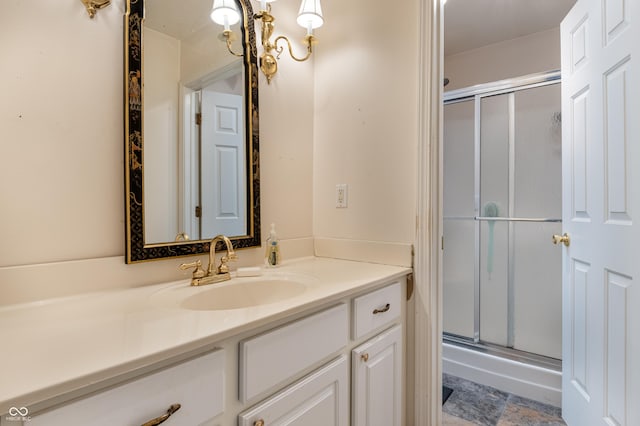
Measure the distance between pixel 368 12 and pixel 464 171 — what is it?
1.53 meters

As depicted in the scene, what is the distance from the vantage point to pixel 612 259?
1.20 metres

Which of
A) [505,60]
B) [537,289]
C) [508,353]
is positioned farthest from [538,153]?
[508,353]

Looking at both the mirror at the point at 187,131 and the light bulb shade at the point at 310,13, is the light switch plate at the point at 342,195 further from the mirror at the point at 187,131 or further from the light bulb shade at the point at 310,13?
the light bulb shade at the point at 310,13

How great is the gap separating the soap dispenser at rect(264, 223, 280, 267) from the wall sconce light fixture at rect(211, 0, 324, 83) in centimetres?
73

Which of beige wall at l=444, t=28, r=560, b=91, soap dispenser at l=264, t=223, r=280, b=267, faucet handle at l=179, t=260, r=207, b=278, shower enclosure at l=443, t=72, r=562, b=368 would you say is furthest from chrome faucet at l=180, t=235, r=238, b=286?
beige wall at l=444, t=28, r=560, b=91

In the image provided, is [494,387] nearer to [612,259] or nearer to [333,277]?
[612,259]

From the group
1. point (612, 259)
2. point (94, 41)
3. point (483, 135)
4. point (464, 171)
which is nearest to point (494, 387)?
point (612, 259)

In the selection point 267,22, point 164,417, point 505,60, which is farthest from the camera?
point 505,60

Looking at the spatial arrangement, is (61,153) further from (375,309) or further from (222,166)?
(375,309)

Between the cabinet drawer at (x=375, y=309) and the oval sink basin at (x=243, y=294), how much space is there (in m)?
0.21

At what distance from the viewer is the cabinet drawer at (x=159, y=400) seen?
1.59ft

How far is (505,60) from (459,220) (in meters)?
1.34

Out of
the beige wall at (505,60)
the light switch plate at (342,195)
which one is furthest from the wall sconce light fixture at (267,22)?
the beige wall at (505,60)

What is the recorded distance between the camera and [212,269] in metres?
1.14
